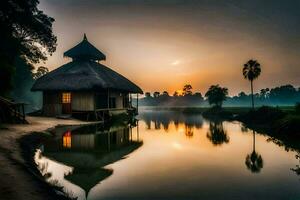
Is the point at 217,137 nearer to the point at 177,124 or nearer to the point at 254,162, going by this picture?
the point at 254,162

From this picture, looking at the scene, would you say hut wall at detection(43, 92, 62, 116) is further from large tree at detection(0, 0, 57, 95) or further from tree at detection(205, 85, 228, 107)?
tree at detection(205, 85, 228, 107)

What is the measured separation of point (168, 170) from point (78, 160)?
4066 millimetres

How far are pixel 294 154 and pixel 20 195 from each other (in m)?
13.0

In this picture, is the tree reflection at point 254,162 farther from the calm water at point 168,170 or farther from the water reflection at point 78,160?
the water reflection at point 78,160

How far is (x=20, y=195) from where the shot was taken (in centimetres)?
610

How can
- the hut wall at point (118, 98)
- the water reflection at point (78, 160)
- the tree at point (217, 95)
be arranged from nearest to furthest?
the water reflection at point (78, 160) < the hut wall at point (118, 98) < the tree at point (217, 95)

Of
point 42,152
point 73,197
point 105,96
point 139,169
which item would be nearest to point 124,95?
point 105,96

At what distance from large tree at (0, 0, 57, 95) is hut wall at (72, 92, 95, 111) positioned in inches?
302

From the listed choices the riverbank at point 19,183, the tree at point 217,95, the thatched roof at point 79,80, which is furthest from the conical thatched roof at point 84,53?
the tree at point 217,95

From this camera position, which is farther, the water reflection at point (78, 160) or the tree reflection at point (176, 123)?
the tree reflection at point (176, 123)

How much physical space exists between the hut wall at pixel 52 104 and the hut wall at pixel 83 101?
2.06m

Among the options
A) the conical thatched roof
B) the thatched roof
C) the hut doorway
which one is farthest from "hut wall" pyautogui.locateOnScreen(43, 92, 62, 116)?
the conical thatched roof

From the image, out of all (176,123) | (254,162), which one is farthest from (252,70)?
(254,162)

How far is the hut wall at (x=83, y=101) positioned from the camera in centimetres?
3084
